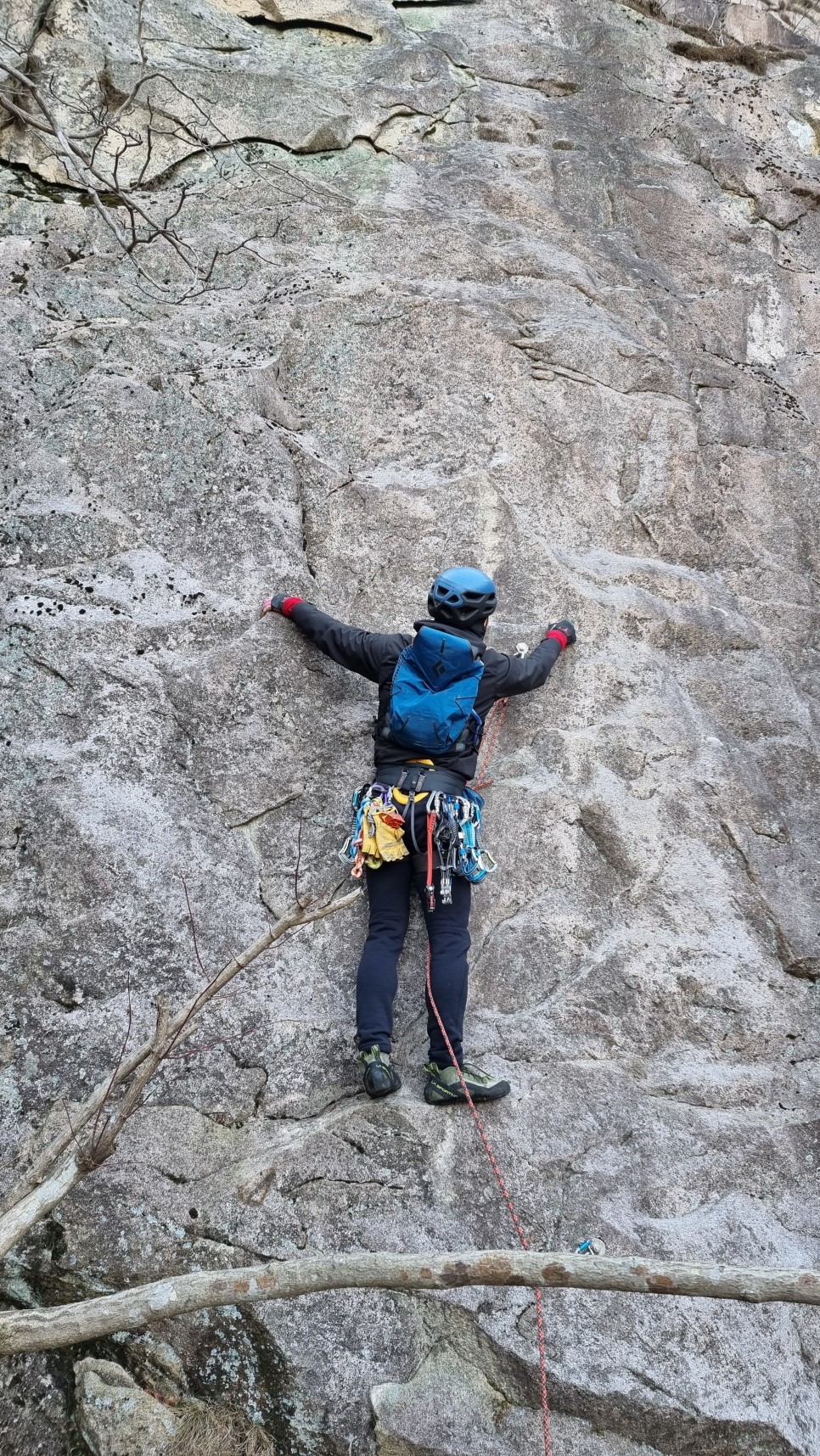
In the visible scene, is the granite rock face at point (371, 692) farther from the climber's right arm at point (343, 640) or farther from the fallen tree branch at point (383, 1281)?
the fallen tree branch at point (383, 1281)

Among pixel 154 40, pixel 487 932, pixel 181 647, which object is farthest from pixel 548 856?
pixel 154 40

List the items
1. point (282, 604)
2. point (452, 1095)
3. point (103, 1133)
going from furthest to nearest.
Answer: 1. point (282, 604)
2. point (452, 1095)
3. point (103, 1133)

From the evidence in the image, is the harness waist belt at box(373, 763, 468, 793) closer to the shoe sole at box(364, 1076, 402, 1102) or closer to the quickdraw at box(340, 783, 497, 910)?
the quickdraw at box(340, 783, 497, 910)

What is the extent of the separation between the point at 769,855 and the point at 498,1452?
10.3ft

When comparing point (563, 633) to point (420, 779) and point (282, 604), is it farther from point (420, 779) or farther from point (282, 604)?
point (282, 604)

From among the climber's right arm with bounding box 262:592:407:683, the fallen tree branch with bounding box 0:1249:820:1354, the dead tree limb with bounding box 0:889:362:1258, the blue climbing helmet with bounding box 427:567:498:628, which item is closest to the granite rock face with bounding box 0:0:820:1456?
the climber's right arm with bounding box 262:592:407:683

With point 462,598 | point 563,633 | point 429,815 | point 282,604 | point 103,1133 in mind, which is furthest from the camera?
point 563,633

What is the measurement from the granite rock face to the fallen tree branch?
1.16 metres

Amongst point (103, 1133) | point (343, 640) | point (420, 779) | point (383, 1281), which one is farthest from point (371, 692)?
point (383, 1281)

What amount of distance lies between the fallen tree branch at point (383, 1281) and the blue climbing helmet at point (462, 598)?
10.2ft

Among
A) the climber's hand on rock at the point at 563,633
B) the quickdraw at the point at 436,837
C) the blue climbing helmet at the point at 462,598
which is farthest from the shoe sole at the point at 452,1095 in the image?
the climber's hand on rock at the point at 563,633

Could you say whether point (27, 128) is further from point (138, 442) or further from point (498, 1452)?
point (498, 1452)

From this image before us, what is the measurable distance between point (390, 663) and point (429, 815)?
0.86 m

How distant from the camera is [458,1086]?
4609 mm
